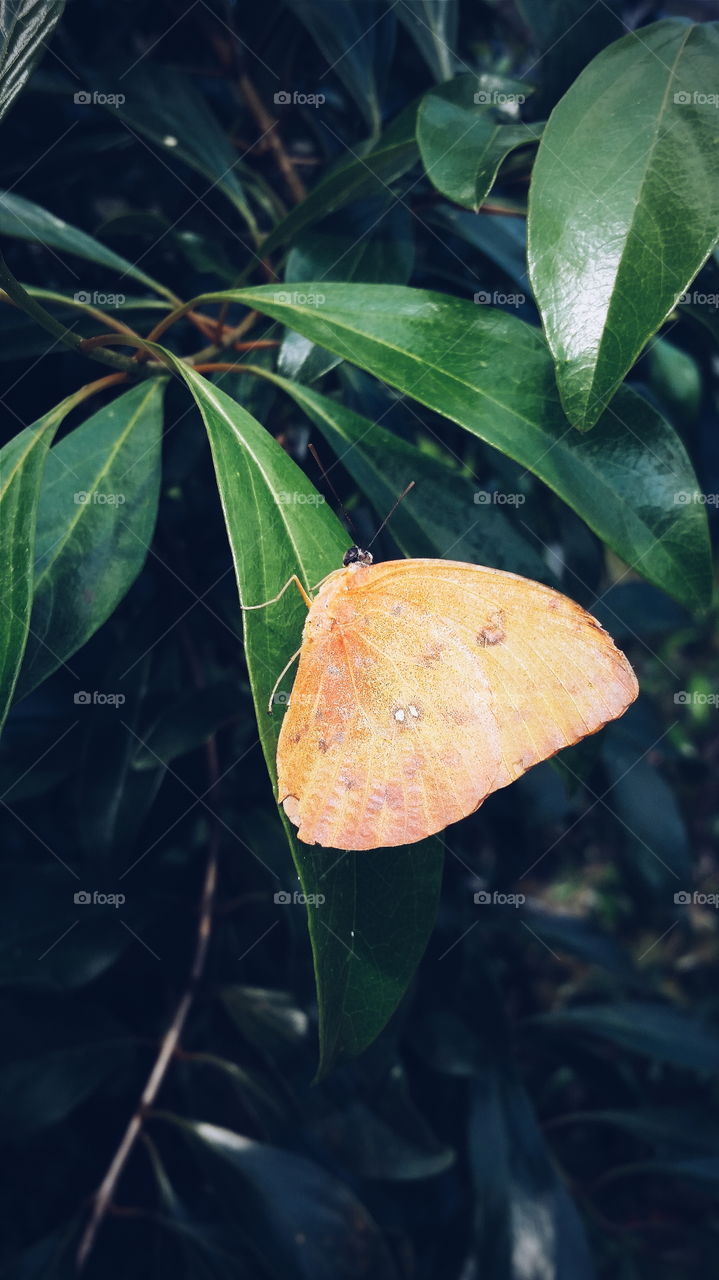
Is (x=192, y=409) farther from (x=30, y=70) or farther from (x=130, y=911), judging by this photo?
(x=130, y=911)

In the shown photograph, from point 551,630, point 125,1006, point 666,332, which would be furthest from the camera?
point 125,1006

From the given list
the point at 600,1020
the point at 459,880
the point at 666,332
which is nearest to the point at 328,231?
the point at 666,332

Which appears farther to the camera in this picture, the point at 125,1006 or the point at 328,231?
the point at 125,1006

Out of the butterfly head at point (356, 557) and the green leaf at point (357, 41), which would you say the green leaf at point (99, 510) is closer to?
the butterfly head at point (356, 557)

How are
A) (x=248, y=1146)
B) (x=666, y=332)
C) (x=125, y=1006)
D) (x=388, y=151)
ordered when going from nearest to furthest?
(x=388, y=151) → (x=248, y=1146) → (x=666, y=332) → (x=125, y=1006)

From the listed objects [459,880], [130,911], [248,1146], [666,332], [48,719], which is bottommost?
[459,880]

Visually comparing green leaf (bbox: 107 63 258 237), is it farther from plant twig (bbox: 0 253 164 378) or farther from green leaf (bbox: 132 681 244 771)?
green leaf (bbox: 132 681 244 771)

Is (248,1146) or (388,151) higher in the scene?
(388,151)
